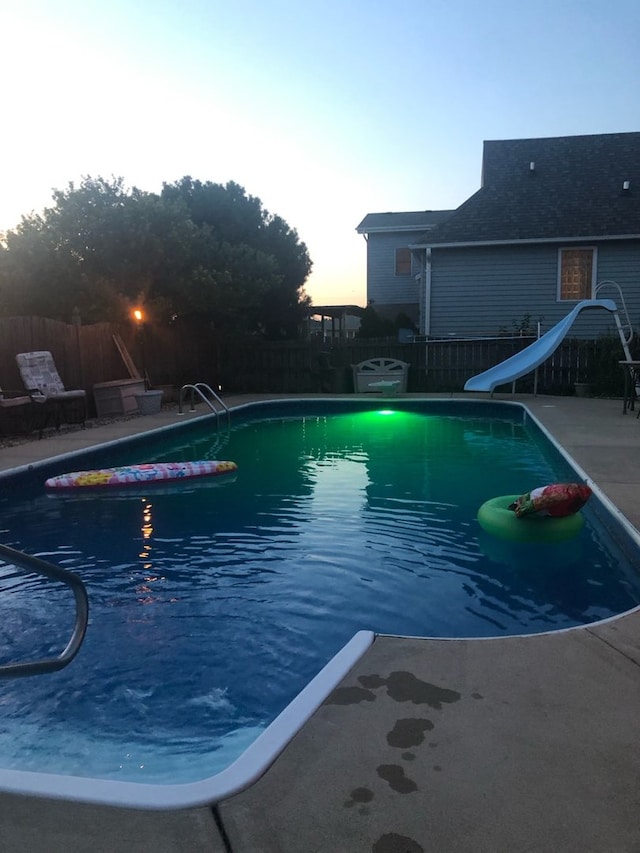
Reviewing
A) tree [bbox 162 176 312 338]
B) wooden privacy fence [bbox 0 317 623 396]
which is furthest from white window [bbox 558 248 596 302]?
tree [bbox 162 176 312 338]

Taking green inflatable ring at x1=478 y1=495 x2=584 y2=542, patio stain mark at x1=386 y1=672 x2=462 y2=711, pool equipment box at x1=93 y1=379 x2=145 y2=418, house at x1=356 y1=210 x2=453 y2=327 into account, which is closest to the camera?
patio stain mark at x1=386 y1=672 x2=462 y2=711

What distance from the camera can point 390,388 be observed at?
14625 mm

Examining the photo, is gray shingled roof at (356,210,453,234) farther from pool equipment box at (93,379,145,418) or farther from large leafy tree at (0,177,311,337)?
pool equipment box at (93,379,145,418)

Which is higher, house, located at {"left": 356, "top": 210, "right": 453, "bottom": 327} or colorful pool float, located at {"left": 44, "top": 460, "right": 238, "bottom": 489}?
house, located at {"left": 356, "top": 210, "right": 453, "bottom": 327}

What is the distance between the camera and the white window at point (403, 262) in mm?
23312

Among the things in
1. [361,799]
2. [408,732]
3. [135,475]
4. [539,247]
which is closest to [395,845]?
[361,799]

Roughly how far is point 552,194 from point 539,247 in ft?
5.99

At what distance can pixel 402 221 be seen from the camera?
23.4 m

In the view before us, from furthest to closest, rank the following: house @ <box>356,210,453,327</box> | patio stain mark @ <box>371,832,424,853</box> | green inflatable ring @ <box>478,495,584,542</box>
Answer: house @ <box>356,210,453,327</box>, green inflatable ring @ <box>478,495,584,542</box>, patio stain mark @ <box>371,832,424,853</box>

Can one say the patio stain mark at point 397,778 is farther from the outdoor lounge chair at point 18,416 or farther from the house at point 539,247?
the house at point 539,247

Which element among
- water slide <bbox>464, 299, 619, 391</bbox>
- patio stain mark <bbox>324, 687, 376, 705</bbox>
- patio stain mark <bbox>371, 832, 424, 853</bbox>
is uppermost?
water slide <bbox>464, 299, 619, 391</bbox>

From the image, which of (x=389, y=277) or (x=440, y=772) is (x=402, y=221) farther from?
(x=440, y=772)

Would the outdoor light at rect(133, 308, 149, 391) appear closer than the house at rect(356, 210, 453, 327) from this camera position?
Yes

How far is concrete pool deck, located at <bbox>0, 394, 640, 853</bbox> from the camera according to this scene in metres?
1.49
